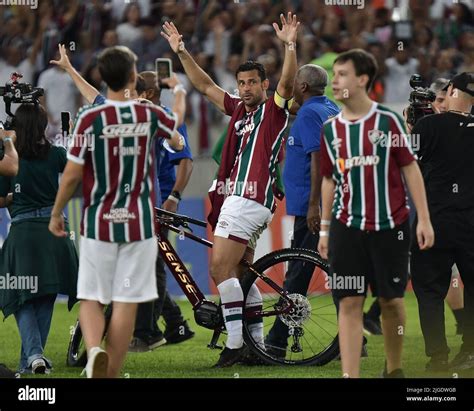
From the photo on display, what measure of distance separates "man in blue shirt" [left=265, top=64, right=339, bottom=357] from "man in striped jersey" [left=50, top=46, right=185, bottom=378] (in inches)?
90.1

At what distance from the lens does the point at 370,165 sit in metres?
8.05

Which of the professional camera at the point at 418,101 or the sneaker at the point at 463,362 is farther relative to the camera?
the professional camera at the point at 418,101

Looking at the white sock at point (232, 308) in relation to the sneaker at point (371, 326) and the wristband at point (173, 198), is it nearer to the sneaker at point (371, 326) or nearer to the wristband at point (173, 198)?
the wristband at point (173, 198)

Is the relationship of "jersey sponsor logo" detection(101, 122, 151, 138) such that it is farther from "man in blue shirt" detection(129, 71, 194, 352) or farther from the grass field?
"man in blue shirt" detection(129, 71, 194, 352)

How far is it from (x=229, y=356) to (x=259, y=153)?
4.76 feet

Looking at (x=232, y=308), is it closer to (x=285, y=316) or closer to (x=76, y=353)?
(x=285, y=316)

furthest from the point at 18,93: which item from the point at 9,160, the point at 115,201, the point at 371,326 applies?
the point at 371,326

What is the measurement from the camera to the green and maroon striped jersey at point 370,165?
802 cm

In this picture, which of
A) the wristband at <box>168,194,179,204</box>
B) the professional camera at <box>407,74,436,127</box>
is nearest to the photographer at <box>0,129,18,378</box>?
the wristband at <box>168,194,179,204</box>

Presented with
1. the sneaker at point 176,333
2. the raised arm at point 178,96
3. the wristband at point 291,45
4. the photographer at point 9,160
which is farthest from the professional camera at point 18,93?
the sneaker at point 176,333

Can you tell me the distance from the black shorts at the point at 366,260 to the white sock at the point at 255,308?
Result: 6.11 feet
